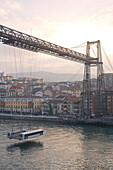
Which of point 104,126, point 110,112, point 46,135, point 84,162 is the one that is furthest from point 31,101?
point 84,162

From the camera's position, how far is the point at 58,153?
7.93m

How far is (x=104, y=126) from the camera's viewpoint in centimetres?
1365

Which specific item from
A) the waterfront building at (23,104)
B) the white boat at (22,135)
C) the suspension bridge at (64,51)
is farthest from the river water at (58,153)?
Result: the waterfront building at (23,104)

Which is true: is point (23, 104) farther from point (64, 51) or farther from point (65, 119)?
point (64, 51)

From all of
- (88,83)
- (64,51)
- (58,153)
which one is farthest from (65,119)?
(58,153)

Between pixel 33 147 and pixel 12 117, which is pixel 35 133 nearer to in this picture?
pixel 33 147

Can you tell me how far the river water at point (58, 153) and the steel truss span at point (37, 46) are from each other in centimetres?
349

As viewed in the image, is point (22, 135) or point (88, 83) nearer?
point (22, 135)

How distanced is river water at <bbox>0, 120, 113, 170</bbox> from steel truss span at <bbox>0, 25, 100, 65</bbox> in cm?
349

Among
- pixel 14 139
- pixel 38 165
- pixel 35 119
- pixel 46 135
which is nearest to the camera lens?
pixel 38 165

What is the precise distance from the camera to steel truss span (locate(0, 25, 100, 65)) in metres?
8.26

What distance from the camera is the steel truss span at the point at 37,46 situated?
325 inches

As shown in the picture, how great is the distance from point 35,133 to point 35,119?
21.8ft

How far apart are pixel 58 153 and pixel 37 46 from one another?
161 inches
